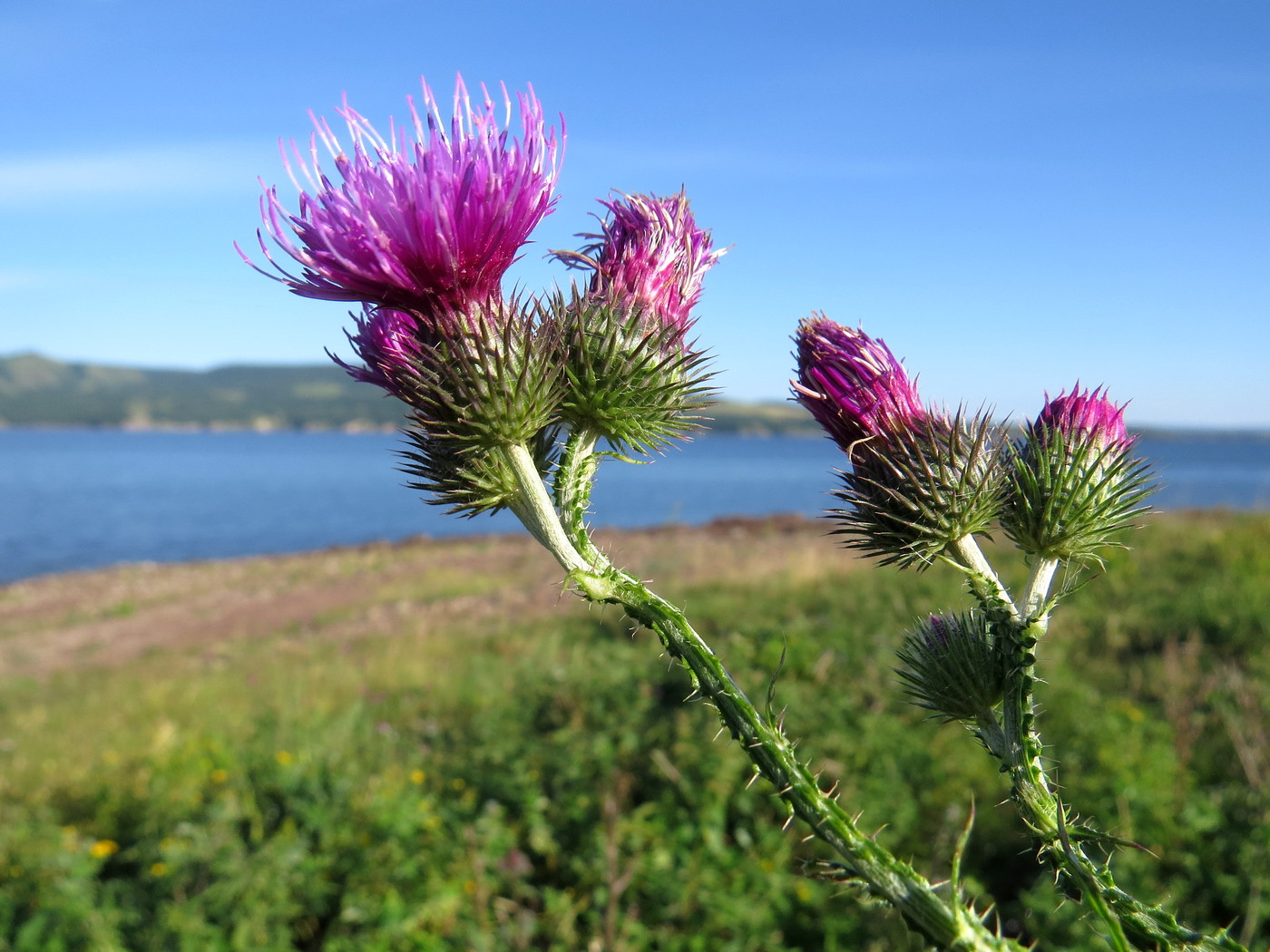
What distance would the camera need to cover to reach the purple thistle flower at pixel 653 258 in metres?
2.21

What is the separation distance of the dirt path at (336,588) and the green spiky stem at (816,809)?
16.7m

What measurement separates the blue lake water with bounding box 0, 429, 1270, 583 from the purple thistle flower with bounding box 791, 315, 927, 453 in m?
20.5

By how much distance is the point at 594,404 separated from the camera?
2.08m

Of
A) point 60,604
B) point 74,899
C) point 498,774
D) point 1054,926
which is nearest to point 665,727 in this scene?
point 498,774

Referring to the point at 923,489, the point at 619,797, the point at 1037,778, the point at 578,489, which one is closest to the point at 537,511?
the point at 578,489

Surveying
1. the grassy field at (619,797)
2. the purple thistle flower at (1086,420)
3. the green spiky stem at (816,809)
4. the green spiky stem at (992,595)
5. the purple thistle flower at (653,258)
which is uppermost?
the purple thistle flower at (653,258)

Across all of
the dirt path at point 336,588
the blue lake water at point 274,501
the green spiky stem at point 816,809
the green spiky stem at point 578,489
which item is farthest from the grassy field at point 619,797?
the blue lake water at point 274,501

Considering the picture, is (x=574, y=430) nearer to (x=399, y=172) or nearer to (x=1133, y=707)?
(x=399, y=172)

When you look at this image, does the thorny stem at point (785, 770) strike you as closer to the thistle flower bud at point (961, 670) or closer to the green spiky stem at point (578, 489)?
the green spiky stem at point (578, 489)

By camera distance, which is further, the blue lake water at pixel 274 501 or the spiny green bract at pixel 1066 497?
the blue lake water at pixel 274 501

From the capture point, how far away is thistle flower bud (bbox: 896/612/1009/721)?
168cm

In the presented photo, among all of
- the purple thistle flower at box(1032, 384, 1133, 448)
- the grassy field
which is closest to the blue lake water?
the grassy field

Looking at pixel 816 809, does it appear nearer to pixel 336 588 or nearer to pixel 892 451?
pixel 892 451

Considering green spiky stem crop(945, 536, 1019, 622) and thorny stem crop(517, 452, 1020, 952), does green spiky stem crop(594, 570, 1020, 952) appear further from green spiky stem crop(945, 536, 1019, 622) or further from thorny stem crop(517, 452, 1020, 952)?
green spiky stem crop(945, 536, 1019, 622)
